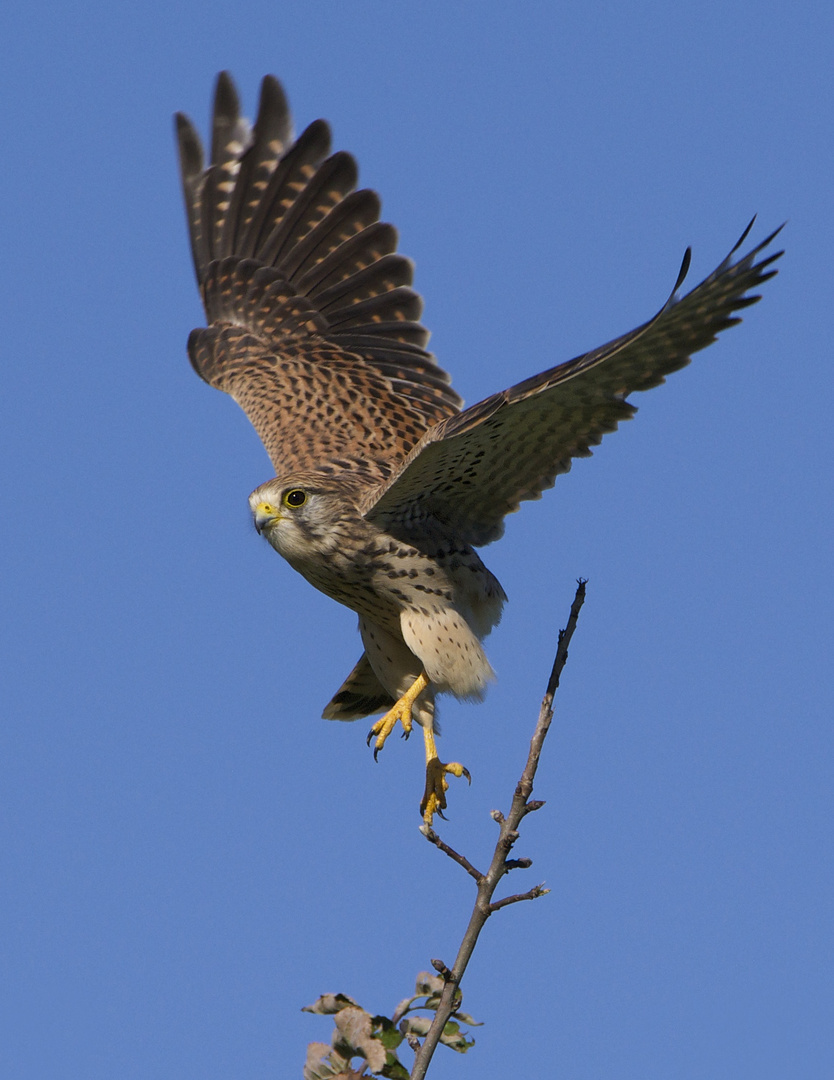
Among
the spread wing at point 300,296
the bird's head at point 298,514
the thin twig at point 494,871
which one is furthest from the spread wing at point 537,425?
the thin twig at point 494,871

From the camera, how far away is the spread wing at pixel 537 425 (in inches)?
167

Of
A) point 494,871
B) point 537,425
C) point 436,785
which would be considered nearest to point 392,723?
point 436,785

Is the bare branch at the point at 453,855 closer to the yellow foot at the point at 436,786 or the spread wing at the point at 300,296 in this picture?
the yellow foot at the point at 436,786

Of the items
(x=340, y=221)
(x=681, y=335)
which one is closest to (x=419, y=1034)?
(x=681, y=335)

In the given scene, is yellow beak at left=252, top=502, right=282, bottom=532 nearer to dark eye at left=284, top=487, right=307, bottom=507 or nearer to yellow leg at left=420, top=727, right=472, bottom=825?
dark eye at left=284, top=487, right=307, bottom=507

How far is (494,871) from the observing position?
9.59 ft

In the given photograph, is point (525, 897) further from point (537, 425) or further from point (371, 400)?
point (371, 400)

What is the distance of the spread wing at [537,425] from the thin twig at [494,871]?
50.2 inches

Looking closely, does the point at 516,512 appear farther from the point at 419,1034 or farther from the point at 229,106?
the point at 229,106

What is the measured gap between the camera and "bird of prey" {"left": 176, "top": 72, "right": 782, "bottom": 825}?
4.51m

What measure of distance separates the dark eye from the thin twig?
198cm

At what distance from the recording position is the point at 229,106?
7.37 metres

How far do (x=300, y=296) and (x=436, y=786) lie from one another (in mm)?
3244

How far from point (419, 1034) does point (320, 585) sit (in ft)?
9.31
